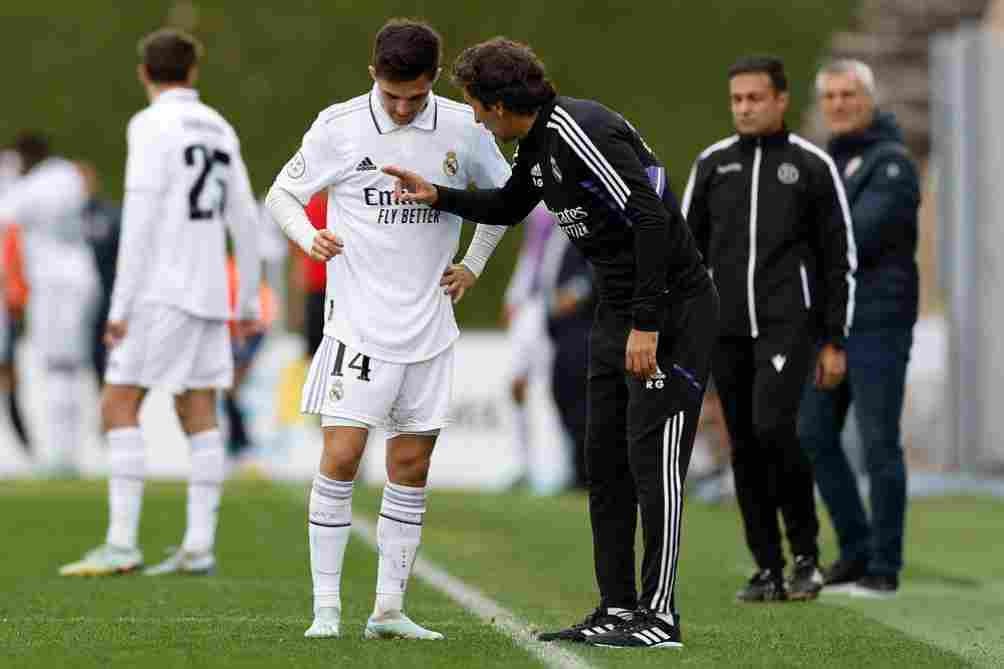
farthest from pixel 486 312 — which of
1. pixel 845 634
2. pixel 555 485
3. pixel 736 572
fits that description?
pixel 845 634

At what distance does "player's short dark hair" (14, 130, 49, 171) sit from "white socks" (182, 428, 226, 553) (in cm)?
824

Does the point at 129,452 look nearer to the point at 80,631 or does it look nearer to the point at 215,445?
the point at 215,445

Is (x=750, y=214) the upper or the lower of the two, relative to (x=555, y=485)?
upper

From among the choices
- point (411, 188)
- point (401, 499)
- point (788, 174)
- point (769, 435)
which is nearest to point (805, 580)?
point (769, 435)

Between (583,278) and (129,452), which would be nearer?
(129,452)

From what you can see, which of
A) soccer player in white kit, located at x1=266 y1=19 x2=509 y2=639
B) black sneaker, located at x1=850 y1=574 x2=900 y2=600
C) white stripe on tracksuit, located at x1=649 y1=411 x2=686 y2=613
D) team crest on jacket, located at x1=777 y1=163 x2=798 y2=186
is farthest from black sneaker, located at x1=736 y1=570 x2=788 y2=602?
soccer player in white kit, located at x1=266 y1=19 x2=509 y2=639

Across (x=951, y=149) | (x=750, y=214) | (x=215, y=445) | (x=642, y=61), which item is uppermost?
(x=642, y=61)

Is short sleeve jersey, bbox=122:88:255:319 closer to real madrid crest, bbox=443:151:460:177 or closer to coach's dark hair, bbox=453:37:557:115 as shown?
real madrid crest, bbox=443:151:460:177

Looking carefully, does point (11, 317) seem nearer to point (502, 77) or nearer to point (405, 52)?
point (405, 52)

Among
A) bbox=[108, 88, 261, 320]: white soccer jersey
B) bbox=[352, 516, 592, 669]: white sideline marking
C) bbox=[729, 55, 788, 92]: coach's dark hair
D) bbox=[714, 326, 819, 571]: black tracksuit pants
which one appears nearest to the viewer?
bbox=[352, 516, 592, 669]: white sideline marking

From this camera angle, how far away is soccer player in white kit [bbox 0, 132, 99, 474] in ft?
59.5

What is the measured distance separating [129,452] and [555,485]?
8.11 metres

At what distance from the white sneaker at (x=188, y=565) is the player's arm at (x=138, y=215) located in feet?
3.44

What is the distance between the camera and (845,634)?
7.83 meters
